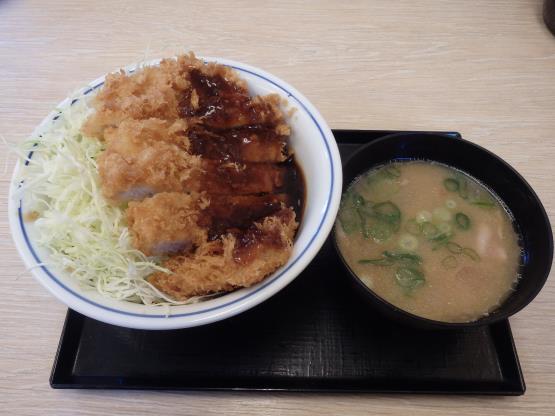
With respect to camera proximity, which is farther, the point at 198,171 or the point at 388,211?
the point at 388,211

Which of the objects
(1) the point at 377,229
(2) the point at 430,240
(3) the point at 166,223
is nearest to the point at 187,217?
(3) the point at 166,223

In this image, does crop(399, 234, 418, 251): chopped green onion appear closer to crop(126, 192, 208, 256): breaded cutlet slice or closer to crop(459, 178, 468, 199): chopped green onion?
crop(459, 178, 468, 199): chopped green onion

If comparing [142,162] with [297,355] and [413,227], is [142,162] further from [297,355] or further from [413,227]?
[413,227]

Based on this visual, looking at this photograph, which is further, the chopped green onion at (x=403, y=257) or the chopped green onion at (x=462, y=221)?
the chopped green onion at (x=462, y=221)

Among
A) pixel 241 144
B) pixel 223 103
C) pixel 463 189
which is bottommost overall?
pixel 463 189

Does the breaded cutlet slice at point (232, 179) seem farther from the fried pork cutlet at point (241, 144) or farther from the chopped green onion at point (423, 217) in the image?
the chopped green onion at point (423, 217)

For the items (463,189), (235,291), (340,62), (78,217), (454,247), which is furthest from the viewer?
(340,62)

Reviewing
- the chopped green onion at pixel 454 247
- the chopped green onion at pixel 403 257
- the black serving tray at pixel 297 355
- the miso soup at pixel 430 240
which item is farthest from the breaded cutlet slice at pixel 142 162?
the chopped green onion at pixel 454 247

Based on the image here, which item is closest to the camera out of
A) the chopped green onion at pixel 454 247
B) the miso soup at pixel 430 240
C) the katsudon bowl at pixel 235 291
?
the katsudon bowl at pixel 235 291
